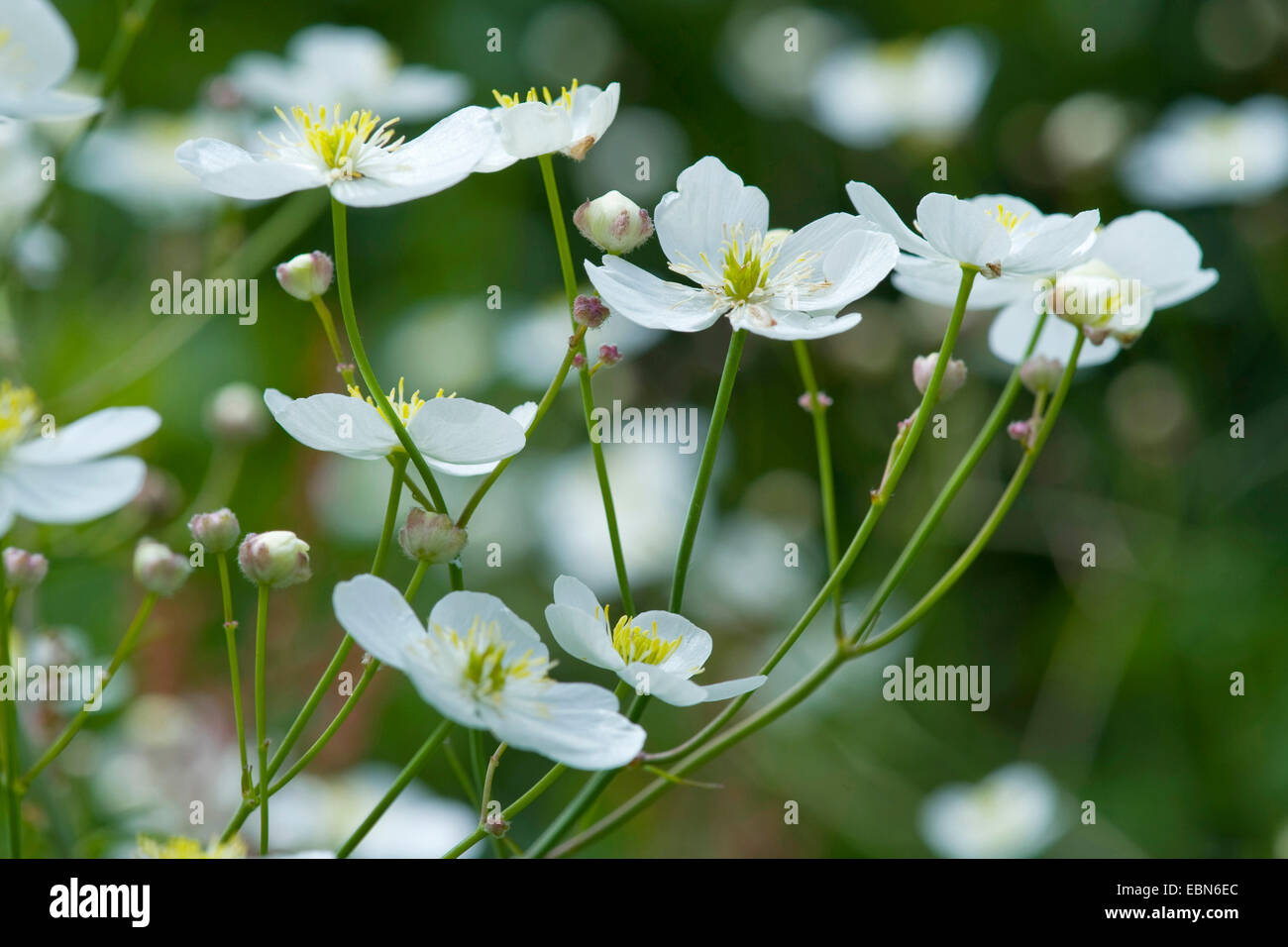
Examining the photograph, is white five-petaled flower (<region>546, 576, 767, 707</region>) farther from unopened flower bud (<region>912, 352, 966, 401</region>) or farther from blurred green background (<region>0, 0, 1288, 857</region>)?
blurred green background (<region>0, 0, 1288, 857</region>)

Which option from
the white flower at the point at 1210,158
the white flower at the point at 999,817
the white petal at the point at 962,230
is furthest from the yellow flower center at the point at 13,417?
the white flower at the point at 1210,158

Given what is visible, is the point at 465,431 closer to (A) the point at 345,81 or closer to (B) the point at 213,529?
(B) the point at 213,529

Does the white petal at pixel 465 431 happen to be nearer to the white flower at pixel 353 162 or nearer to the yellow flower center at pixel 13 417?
the white flower at pixel 353 162

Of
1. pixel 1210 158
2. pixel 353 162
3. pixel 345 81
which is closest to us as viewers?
pixel 353 162

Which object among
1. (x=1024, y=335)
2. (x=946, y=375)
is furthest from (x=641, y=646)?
(x=1024, y=335)

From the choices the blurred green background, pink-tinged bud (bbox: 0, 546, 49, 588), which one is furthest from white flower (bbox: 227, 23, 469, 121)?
pink-tinged bud (bbox: 0, 546, 49, 588)

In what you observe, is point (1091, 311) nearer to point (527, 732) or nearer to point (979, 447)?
point (979, 447)
